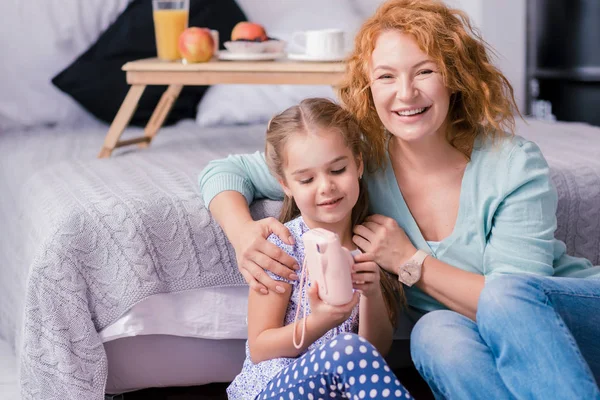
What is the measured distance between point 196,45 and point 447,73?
81 cm

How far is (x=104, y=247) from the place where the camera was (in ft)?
4.91

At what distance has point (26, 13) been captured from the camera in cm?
260

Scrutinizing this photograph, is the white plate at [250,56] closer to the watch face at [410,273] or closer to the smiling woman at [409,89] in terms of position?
the smiling woman at [409,89]

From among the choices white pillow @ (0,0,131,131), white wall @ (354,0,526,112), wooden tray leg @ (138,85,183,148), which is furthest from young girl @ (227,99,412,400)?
white wall @ (354,0,526,112)

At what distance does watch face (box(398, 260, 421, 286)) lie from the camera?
140cm

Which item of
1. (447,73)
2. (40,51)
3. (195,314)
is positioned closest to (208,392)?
(195,314)

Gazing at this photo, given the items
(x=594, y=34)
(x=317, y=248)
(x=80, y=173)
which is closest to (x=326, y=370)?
(x=317, y=248)

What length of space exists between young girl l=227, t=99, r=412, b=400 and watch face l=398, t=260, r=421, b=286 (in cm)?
4

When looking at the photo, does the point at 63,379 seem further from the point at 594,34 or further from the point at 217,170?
the point at 594,34

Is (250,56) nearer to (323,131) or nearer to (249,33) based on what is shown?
(249,33)

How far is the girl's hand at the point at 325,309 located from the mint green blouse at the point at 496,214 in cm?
25

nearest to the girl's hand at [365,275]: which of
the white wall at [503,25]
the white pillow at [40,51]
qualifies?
the white pillow at [40,51]

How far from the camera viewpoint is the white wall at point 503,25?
9.86ft

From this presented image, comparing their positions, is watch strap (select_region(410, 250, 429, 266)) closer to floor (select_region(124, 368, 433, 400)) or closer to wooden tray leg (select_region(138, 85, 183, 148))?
floor (select_region(124, 368, 433, 400))
